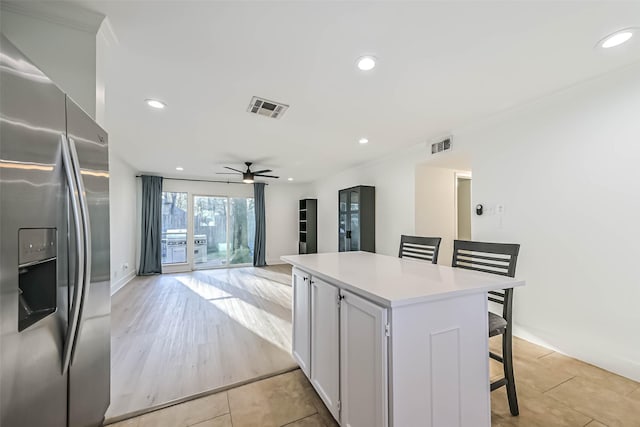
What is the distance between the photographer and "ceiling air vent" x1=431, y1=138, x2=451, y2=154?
3.43m

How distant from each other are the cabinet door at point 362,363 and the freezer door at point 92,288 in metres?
1.12

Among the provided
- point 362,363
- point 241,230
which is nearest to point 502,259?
point 362,363

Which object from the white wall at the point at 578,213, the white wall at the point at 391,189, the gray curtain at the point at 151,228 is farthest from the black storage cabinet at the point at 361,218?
the gray curtain at the point at 151,228

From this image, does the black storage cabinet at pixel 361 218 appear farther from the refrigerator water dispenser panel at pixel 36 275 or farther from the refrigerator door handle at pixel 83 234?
the refrigerator water dispenser panel at pixel 36 275

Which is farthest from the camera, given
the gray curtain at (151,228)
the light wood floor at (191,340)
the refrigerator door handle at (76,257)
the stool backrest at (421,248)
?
the gray curtain at (151,228)

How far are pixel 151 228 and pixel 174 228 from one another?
0.56 m

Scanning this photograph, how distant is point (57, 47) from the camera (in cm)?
142

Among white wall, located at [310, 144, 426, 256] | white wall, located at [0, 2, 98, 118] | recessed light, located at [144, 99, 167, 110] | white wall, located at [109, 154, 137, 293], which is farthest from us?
white wall, located at [109, 154, 137, 293]

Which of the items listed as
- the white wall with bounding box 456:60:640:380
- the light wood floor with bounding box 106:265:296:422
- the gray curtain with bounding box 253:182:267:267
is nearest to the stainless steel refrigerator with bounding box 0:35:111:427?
the light wood floor with bounding box 106:265:296:422

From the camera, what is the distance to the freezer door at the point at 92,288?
104 cm

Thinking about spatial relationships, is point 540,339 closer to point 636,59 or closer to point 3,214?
point 636,59

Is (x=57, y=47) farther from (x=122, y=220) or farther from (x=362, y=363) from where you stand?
(x=122, y=220)

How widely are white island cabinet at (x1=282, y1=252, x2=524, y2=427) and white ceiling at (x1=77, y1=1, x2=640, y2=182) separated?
4.87 ft

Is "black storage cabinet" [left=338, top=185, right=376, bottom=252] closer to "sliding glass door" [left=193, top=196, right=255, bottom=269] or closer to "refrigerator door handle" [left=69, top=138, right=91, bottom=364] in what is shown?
"sliding glass door" [left=193, top=196, right=255, bottom=269]
